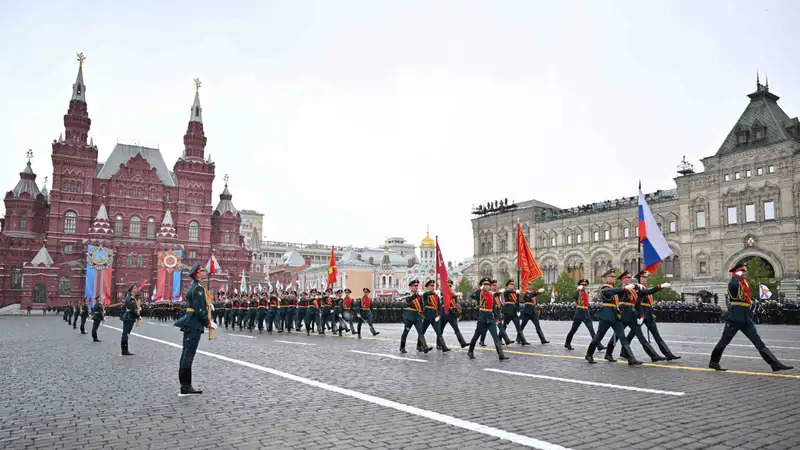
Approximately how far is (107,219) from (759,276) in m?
68.6

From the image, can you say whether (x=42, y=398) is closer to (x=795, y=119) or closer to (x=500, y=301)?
(x=500, y=301)

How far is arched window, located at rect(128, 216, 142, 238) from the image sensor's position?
70312 mm

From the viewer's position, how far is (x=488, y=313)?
41.4 feet

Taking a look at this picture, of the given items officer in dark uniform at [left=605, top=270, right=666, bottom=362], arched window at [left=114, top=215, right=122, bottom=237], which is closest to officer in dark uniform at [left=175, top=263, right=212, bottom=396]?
officer in dark uniform at [left=605, top=270, right=666, bottom=362]

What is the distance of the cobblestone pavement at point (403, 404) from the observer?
5.48 meters

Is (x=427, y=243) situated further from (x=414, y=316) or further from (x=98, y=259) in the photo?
(x=414, y=316)

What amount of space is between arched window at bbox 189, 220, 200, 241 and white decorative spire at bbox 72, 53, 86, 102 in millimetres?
20976

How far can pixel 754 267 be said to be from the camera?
45.2 metres

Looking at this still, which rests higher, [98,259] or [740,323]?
[98,259]

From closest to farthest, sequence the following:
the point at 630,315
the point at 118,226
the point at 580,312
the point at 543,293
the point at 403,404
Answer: the point at 403,404 → the point at 630,315 → the point at 580,312 → the point at 543,293 → the point at 118,226

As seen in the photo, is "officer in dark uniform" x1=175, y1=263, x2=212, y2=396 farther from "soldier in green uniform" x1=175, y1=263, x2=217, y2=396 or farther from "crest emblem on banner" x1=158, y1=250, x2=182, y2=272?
"crest emblem on banner" x1=158, y1=250, x2=182, y2=272

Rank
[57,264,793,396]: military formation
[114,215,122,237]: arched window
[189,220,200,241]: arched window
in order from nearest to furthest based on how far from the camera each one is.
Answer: [57,264,793,396]: military formation < [114,215,122,237]: arched window < [189,220,200,241]: arched window

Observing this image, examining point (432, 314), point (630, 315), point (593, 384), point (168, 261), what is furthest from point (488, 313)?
point (168, 261)

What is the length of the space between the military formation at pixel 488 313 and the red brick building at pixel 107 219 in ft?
159
